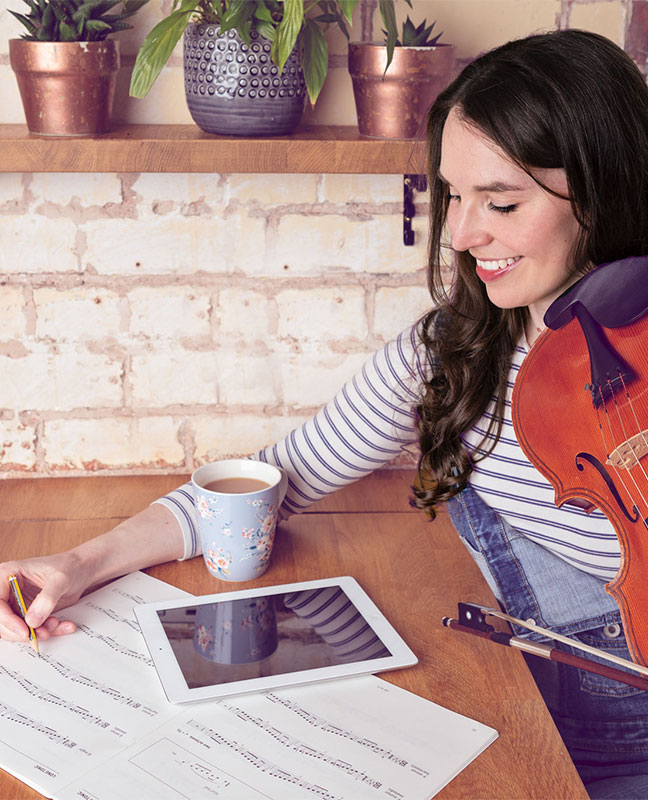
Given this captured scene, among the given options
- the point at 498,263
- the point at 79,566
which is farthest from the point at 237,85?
the point at 79,566

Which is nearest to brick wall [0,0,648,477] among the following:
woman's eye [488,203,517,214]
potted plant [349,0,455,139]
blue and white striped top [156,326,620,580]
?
potted plant [349,0,455,139]

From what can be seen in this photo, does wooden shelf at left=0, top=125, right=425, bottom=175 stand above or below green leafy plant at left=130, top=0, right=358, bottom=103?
below

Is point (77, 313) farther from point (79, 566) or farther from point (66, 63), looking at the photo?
point (79, 566)

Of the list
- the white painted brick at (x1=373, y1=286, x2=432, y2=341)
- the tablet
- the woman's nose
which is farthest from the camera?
the white painted brick at (x1=373, y1=286, x2=432, y2=341)

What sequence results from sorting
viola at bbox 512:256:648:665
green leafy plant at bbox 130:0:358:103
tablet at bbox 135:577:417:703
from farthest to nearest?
green leafy plant at bbox 130:0:358:103 < tablet at bbox 135:577:417:703 < viola at bbox 512:256:648:665

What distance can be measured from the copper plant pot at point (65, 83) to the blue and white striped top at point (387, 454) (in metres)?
0.50

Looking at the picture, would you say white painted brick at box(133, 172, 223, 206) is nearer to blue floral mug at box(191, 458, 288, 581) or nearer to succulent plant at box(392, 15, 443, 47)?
succulent plant at box(392, 15, 443, 47)

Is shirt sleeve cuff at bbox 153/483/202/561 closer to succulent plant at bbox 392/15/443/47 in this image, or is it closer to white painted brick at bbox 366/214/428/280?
white painted brick at bbox 366/214/428/280

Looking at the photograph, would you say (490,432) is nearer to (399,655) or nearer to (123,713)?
(399,655)

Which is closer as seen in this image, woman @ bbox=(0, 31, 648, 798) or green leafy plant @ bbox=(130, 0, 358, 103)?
woman @ bbox=(0, 31, 648, 798)

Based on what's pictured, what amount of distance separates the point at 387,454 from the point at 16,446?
24.3 inches

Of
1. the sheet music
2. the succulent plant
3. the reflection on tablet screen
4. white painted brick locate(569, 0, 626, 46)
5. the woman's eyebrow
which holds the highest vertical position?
white painted brick locate(569, 0, 626, 46)

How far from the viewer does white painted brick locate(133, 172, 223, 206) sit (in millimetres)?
1321

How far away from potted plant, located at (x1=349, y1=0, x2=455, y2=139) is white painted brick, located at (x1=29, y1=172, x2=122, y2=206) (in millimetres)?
399
